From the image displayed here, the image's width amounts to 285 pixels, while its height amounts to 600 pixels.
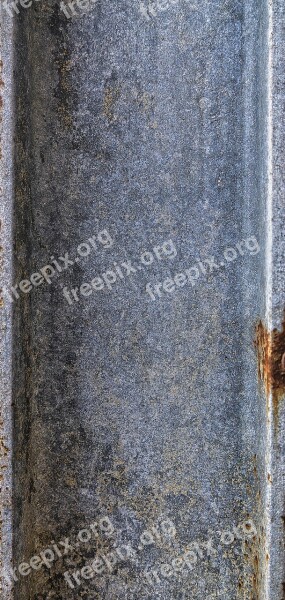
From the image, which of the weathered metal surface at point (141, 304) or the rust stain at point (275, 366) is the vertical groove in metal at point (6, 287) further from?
the rust stain at point (275, 366)

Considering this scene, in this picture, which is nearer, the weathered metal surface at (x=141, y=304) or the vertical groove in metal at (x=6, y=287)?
the vertical groove in metal at (x=6, y=287)

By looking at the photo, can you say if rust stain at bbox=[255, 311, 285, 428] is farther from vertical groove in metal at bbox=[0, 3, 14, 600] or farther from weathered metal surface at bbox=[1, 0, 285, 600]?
vertical groove in metal at bbox=[0, 3, 14, 600]

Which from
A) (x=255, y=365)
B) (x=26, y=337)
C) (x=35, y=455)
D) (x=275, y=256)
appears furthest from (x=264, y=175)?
(x=35, y=455)

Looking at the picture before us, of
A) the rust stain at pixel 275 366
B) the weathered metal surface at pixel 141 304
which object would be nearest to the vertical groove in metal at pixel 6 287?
the weathered metal surface at pixel 141 304

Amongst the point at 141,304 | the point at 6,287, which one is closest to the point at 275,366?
the point at 141,304

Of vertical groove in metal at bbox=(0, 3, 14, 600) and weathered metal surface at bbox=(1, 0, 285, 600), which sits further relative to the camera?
weathered metal surface at bbox=(1, 0, 285, 600)

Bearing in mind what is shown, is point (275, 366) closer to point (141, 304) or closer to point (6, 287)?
point (141, 304)

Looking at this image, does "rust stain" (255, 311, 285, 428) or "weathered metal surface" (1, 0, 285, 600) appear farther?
"weathered metal surface" (1, 0, 285, 600)

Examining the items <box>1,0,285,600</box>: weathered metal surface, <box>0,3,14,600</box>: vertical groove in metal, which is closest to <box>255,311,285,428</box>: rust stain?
<box>1,0,285,600</box>: weathered metal surface

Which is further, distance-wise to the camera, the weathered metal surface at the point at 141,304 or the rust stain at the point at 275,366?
the weathered metal surface at the point at 141,304

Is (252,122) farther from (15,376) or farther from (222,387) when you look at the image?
(15,376)
